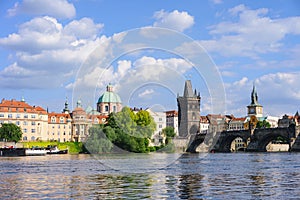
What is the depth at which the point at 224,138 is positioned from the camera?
443 ft

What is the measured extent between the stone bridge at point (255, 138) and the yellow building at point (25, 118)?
1685 inches

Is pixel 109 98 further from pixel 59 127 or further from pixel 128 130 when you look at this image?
pixel 128 130

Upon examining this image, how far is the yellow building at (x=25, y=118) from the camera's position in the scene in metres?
136

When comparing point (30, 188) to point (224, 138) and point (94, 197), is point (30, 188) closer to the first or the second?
point (94, 197)

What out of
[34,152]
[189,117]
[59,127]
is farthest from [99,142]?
[59,127]

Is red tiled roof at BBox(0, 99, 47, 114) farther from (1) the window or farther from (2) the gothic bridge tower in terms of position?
(2) the gothic bridge tower

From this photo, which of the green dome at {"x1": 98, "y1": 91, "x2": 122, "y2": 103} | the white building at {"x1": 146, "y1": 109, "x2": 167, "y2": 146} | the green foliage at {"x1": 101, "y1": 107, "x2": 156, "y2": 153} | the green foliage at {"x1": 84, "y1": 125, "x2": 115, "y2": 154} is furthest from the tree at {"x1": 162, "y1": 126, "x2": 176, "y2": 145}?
the green foliage at {"x1": 84, "y1": 125, "x2": 115, "y2": 154}

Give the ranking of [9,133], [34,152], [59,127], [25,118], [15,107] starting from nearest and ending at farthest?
[34,152] → [9,133] → [15,107] → [25,118] → [59,127]

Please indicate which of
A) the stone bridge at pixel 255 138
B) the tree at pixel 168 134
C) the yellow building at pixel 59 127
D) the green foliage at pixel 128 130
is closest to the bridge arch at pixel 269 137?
the stone bridge at pixel 255 138

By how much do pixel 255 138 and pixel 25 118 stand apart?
6235cm

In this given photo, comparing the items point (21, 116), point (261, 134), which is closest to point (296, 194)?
point (261, 134)

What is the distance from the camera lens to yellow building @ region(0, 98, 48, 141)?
136 m

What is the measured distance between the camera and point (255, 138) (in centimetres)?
12288

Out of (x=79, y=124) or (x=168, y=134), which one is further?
(x=79, y=124)
